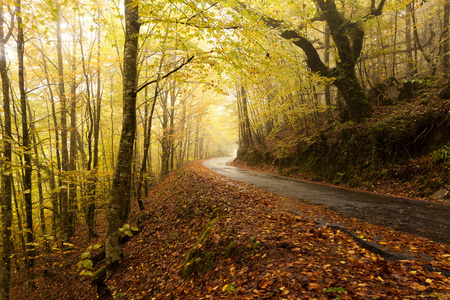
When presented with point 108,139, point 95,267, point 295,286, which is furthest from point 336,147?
point 108,139

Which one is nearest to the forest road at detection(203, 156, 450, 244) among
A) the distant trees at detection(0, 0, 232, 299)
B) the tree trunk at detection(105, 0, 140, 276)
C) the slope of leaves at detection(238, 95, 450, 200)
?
the slope of leaves at detection(238, 95, 450, 200)

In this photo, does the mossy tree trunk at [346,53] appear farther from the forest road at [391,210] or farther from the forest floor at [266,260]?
the forest floor at [266,260]

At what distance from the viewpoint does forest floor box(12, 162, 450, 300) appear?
267cm

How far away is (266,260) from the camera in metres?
3.47

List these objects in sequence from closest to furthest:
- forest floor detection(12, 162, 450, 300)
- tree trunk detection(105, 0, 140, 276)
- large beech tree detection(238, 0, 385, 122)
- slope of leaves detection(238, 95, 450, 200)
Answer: forest floor detection(12, 162, 450, 300), tree trunk detection(105, 0, 140, 276), slope of leaves detection(238, 95, 450, 200), large beech tree detection(238, 0, 385, 122)

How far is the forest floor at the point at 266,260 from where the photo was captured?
267 centimetres

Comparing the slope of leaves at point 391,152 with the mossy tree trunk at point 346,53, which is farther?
the mossy tree trunk at point 346,53

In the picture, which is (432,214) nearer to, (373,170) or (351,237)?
(351,237)

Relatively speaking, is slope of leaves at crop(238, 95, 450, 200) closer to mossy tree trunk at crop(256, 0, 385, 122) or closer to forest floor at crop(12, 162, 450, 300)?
mossy tree trunk at crop(256, 0, 385, 122)

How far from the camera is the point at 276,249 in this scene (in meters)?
3.68

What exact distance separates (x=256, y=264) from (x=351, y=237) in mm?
2007

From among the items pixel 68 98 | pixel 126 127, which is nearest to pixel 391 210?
pixel 126 127

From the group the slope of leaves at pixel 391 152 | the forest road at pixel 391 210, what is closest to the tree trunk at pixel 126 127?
the forest road at pixel 391 210

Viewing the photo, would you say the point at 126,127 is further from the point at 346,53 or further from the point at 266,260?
the point at 346,53
